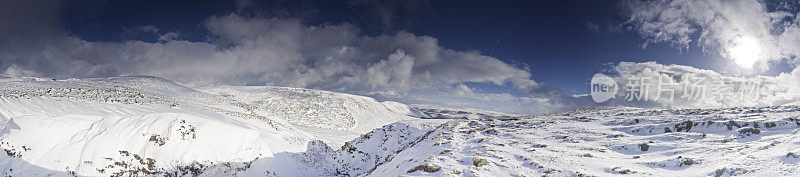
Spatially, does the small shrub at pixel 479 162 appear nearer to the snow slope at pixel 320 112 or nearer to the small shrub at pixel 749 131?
the small shrub at pixel 749 131

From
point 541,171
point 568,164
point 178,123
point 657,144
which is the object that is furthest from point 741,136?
point 178,123

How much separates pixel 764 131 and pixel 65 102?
5249cm

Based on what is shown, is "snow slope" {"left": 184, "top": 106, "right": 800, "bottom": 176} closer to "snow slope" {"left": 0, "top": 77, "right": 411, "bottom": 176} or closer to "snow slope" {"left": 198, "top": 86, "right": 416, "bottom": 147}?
"snow slope" {"left": 0, "top": 77, "right": 411, "bottom": 176}

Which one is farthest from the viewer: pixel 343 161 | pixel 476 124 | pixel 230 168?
pixel 476 124

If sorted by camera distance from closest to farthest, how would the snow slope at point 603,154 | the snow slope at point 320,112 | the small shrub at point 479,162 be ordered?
the snow slope at point 603,154
the small shrub at point 479,162
the snow slope at point 320,112

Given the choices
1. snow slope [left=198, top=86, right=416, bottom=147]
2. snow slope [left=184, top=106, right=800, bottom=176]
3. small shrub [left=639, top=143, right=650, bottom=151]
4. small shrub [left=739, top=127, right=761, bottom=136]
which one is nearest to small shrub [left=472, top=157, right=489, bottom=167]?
snow slope [left=184, top=106, right=800, bottom=176]

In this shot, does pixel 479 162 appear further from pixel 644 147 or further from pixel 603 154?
pixel 644 147

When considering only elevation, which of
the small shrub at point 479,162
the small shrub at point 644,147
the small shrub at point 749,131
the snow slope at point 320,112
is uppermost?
the small shrub at point 749,131

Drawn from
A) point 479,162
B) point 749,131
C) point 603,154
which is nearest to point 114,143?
point 479,162

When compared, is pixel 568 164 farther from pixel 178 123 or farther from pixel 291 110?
pixel 291 110

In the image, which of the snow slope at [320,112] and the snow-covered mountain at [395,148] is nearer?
the snow-covered mountain at [395,148]

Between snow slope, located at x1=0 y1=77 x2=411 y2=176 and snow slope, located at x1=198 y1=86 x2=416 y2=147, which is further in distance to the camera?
snow slope, located at x1=198 y1=86 x2=416 y2=147

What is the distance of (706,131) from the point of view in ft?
56.7

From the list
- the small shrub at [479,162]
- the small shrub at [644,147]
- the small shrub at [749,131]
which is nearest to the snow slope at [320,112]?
the small shrub at [479,162]
